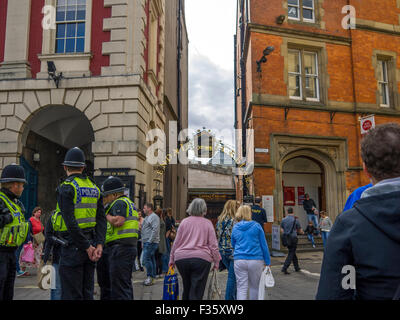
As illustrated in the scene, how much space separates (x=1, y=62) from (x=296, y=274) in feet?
38.3

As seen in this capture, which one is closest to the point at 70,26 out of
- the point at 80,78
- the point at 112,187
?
the point at 80,78

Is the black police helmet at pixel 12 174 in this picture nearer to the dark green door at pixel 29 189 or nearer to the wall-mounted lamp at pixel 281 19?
the dark green door at pixel 29 189

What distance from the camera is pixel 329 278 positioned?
4.92 ft

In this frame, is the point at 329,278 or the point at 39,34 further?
the point at 39,34

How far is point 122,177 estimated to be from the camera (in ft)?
34.3

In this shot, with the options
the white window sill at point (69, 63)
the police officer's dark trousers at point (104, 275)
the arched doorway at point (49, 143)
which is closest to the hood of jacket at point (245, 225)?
the police officer's dark trousers at point (104, 275)

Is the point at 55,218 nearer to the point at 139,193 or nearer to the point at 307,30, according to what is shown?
the point at 139,193

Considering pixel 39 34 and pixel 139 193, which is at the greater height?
pixel 39 34

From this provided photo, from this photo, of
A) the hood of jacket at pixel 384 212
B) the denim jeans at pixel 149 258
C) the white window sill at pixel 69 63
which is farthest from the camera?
the white window sill at pixel 69 63

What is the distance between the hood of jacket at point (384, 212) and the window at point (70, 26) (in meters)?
11.9

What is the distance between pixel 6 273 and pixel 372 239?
3792mm

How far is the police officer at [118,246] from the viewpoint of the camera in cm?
464

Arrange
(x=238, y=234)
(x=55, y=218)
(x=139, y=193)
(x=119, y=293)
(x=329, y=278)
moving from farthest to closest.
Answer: (x=139, y=193), (x=238, y=234), (x=119, y=293), (x=55, y=218), (x=329, y=278)
